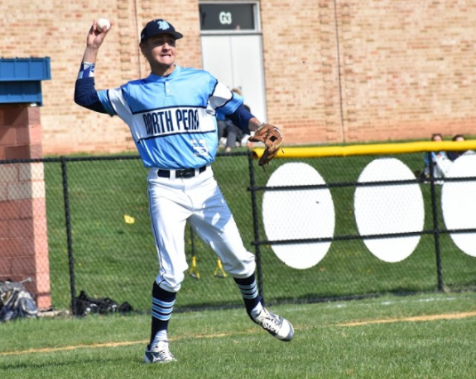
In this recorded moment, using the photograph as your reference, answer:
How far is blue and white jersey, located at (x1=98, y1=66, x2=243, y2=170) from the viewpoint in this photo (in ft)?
25.3

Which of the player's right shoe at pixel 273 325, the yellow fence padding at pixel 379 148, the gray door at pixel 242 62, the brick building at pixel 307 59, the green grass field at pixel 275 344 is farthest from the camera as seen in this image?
the gray door at pixel 242 62

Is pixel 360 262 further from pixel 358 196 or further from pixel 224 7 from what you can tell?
pixel 224 7

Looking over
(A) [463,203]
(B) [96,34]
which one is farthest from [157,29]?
(A) [463,203]

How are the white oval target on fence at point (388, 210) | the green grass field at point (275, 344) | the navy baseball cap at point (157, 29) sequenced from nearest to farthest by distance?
the green grass field at point (275, 344), the navy baseball cap at point (157, 29), the white oval target on fence at point (388, 210)

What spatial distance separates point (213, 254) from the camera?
16.8m

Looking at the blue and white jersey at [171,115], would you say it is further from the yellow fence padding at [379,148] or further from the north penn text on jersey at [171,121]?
the yellow fence padding at [379,148]

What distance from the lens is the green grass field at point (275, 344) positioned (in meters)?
7.02

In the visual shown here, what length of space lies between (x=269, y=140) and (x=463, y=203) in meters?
7.03

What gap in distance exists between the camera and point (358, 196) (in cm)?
1400

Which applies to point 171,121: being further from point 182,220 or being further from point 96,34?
point 96,34

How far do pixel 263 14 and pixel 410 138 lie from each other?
4.88m


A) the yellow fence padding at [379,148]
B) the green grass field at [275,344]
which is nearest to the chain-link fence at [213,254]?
the yellow fence padding at [379,148]

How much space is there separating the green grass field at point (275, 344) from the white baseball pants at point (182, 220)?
2.25 ft

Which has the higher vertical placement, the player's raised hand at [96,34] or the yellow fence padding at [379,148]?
the player's raised hand at [96,34]
